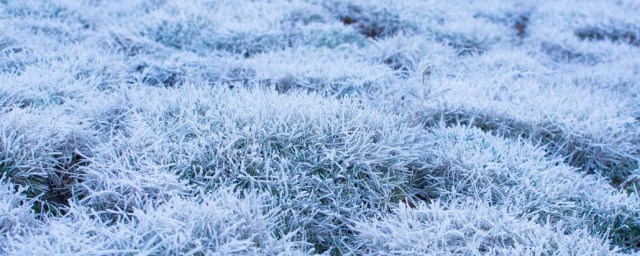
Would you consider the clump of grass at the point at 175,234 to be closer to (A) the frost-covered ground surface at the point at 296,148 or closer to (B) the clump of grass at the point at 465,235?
(A) the frost-covered ground surface at the point at 296,148

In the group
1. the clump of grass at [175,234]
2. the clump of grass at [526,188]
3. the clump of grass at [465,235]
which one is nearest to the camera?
the clump of grass at [175,234]

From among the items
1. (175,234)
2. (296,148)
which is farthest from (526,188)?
(175,234)

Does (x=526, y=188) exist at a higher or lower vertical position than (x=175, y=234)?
lower

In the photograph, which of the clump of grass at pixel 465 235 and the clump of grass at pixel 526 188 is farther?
the clump of grass at pixel 526 188

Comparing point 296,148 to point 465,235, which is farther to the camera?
point 296,148

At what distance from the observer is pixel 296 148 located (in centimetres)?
221

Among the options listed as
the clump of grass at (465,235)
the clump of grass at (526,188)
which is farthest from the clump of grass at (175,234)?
the clump of grass at (526,188)

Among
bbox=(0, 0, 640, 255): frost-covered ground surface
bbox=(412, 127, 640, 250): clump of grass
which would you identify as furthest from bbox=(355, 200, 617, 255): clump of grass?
bbox=(412, 127, 640, 250): clump of grass

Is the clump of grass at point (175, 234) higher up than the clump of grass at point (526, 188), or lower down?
higher up

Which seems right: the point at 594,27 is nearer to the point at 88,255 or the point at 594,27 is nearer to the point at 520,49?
the point at 520,49

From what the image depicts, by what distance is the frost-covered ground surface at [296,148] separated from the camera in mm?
1831

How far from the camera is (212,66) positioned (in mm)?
3475

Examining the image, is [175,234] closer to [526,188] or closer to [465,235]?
[465,235]

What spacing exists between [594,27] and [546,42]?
0.87 m
